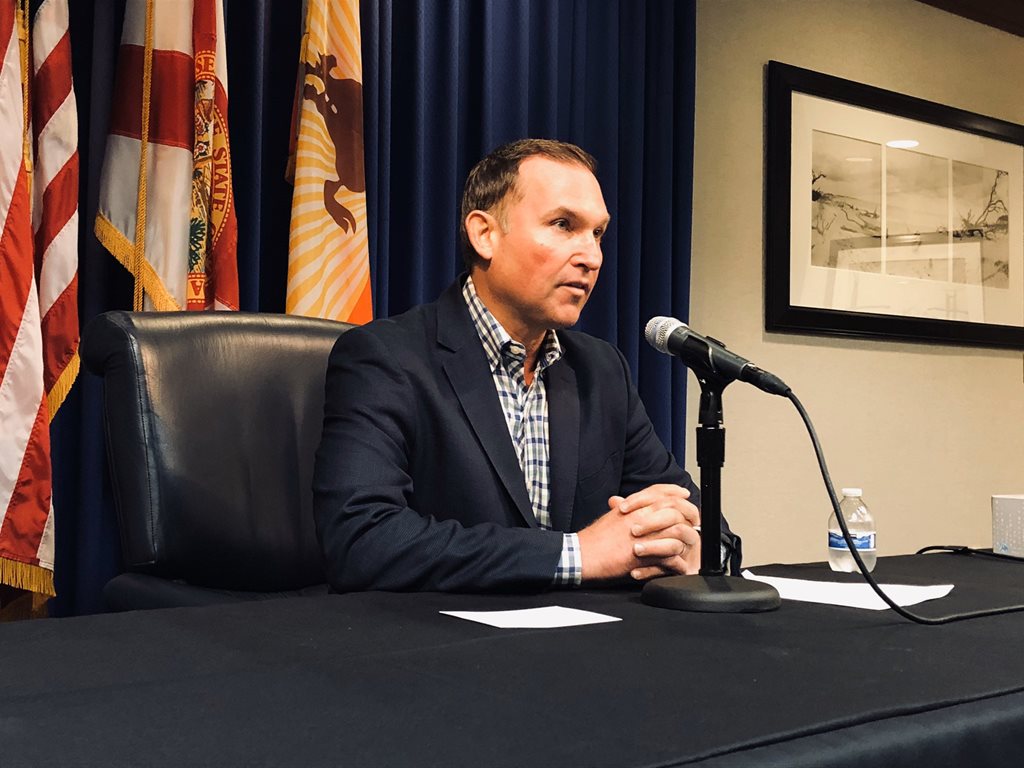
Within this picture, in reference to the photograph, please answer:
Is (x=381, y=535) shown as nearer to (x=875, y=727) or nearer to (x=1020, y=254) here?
(x=875, y=727)

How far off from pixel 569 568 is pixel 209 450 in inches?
24.1

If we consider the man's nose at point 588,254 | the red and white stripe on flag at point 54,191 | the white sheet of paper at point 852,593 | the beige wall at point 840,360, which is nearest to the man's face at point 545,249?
the man's nose at point 588,254

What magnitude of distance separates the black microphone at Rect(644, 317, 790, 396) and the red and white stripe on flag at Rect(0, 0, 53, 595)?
1483mm

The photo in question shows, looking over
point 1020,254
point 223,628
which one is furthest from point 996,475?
point 223,628

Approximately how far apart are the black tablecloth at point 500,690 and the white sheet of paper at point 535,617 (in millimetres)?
33

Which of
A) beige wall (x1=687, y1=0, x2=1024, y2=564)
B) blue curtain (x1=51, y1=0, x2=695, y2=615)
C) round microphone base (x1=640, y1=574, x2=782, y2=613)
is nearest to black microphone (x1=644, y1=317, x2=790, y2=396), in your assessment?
round microphone base (x1=640, y1=574, x2=782, y2=613)

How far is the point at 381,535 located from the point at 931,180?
3516mm

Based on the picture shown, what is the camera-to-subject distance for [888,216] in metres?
4.14

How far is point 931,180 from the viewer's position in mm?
4297

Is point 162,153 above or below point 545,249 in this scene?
above

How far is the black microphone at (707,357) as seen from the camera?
1263mm

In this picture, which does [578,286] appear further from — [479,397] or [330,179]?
[330,179]

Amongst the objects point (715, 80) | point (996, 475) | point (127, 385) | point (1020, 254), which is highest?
point (715, 80)

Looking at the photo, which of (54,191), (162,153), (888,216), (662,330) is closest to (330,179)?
(162,153)
